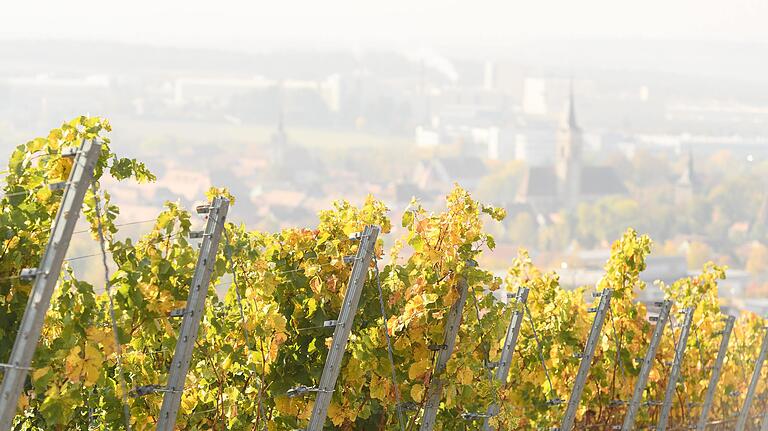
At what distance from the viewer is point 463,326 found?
213 inches

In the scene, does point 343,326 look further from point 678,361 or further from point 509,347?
point 678,361

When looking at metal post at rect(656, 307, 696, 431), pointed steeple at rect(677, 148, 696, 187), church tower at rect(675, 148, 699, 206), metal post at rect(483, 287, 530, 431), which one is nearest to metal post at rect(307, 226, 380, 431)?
metal post at rect(483, 287, 530, 431)

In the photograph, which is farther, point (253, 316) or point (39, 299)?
point (253, 316)

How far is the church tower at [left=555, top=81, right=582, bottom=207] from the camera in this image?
503 feet

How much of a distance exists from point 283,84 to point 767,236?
206ft

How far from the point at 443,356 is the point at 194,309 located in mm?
1361

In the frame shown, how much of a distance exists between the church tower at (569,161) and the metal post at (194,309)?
14819cm

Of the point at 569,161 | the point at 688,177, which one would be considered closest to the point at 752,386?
the point at 688,177

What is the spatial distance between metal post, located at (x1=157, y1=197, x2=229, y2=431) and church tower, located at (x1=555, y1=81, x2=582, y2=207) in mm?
148187

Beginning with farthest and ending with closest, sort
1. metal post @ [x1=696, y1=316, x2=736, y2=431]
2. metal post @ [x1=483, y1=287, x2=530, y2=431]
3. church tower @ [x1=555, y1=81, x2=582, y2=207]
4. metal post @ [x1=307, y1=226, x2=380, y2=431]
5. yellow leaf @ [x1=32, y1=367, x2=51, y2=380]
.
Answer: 1. church tower @ [x1=555, y1=81, x2=582, y2=207]
2. metal post @ [x1=696, y1=316, x2=736, y2=431]
3. metal post @ [x1=483, y1=287, x2=530, y2=431]
4. metal post @ [x1=307, y1=226, x2=380, y2=431]
5. yellow leaf @ [x1=32, y1=367, x2=51, y2=380]

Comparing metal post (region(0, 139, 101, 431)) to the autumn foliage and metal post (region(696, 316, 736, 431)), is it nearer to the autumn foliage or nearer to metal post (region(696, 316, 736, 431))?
the autumn foliage

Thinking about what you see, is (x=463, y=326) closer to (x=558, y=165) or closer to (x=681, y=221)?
(x=681, y=221)

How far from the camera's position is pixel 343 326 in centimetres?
463

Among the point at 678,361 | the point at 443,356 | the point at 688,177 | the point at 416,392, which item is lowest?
the point at 688,177
